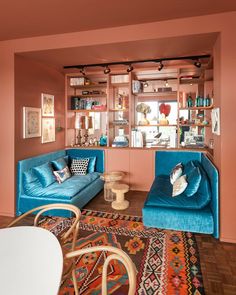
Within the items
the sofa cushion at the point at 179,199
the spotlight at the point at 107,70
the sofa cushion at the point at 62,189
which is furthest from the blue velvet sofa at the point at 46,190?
the spotlight at the point at 107,70

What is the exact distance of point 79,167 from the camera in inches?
180

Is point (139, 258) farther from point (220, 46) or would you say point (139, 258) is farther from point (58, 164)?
point (220, 46)

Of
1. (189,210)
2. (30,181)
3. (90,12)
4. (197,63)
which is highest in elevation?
(90,12)

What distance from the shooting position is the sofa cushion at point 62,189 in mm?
3363

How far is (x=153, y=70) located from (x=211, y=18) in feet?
6.00

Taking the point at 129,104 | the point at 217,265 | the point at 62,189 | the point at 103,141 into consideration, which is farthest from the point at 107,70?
the point at 217,265

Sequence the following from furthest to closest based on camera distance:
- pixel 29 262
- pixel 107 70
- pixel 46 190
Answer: pixel 107 70 < pixel 46 190 < pixel 29 262

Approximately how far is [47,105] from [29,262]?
3.56 metres

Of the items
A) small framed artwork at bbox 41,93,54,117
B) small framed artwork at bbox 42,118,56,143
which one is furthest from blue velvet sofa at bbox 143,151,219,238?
small framed artwork at bbox 41,93,54,117

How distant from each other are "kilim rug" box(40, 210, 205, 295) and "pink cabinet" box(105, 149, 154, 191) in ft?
4.25

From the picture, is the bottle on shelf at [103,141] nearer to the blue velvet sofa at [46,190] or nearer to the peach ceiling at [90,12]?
the blue velvet sofa at [46,190]

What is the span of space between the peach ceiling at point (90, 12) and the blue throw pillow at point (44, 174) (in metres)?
2.03

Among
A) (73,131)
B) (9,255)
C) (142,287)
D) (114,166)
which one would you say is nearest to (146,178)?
(114,166)

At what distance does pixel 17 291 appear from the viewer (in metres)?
1.00
